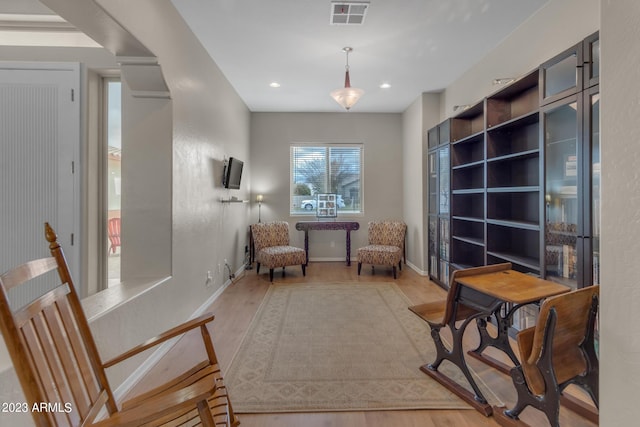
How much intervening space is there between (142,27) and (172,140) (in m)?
0.80

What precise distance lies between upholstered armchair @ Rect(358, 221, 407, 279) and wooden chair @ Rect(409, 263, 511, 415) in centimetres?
241

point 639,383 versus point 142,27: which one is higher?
point 142,27

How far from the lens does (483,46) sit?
3.14 m

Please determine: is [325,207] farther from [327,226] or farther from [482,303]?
[482,303]

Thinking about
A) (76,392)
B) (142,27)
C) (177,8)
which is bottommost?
(76,392)

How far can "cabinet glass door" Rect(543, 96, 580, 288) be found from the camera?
1.96m

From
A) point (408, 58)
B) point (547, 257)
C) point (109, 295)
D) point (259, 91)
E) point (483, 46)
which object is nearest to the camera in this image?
point (109, 295)

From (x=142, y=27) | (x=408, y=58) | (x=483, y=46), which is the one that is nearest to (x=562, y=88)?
(x=483, y=46)

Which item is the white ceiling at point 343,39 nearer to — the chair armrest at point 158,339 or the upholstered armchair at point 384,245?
the upholstered armchair at point 384,245

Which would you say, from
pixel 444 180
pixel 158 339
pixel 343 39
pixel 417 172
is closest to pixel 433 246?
pixel 444 180

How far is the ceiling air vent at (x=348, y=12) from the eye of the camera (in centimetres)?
242

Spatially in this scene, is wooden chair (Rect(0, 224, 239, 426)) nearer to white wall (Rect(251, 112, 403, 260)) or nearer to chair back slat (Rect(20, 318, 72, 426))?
chair back slat (Rect(20, 318, 72, 426))

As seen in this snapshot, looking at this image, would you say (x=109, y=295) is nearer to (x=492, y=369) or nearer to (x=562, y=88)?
(x=492, y=369)

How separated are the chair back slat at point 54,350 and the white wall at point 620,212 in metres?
1.94
